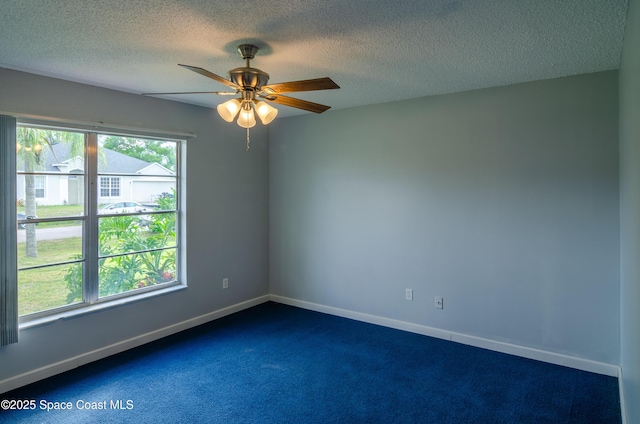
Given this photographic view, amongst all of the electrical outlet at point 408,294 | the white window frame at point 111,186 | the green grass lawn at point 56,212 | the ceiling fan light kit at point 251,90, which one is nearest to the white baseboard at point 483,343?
the electrical outlet at point 408,294

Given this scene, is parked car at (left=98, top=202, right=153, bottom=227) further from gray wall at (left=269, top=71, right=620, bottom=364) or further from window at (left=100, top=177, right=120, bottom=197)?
gray wall at (left=269, top=71, right=620, bottom=364)

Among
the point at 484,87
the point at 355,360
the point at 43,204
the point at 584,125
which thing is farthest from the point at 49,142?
the point at 584,125

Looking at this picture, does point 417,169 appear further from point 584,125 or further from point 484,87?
point 584,125

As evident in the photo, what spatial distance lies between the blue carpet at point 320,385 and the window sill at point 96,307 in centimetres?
46

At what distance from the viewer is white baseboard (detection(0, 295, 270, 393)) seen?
311 cm

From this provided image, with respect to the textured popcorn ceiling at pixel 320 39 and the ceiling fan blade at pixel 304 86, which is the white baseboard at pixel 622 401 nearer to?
the textured popcorn ceiling at pixel 320 39

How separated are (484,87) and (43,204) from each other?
397 cm

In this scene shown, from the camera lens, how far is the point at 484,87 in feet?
12.1

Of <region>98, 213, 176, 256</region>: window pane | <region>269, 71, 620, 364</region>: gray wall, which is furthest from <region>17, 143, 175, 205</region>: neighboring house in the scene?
A: <region>269, 71, 620, 364</region>: gray wall

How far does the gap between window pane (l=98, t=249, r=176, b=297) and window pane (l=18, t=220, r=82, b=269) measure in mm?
309

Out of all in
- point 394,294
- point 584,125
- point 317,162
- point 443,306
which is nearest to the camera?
point 584,125

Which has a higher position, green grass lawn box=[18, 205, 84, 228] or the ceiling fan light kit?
the ceiling fan light kit

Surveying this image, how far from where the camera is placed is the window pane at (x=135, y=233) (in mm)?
3781

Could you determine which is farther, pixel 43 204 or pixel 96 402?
pixel 43 204
